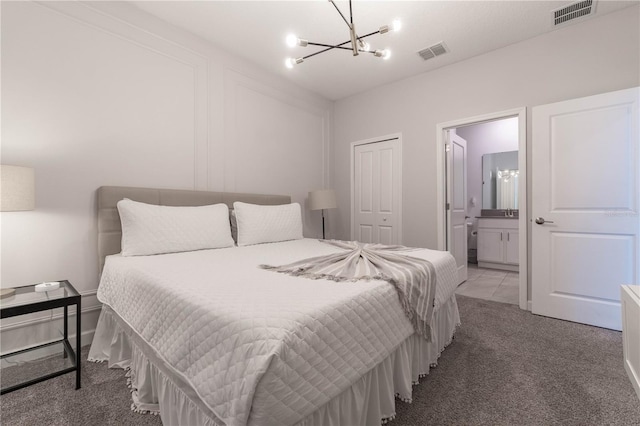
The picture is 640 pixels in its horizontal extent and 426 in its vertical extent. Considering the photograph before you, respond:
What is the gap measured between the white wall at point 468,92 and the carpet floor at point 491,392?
1.72 meters

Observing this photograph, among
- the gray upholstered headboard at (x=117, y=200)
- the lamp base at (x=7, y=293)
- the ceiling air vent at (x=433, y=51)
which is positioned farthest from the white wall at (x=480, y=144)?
the lamp base at (x=7, y=293)

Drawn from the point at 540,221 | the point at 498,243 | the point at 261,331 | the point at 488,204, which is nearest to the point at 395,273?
the point at 261,331

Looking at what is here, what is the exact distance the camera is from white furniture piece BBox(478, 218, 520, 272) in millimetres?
4656

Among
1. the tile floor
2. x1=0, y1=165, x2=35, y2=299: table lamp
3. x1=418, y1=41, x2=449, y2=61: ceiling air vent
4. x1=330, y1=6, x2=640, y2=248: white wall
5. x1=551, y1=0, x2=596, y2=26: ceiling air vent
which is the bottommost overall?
the tile floor

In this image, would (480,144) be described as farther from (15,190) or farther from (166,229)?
(15,190)

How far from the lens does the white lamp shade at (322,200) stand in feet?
12.8

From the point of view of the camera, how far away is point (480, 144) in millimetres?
5363

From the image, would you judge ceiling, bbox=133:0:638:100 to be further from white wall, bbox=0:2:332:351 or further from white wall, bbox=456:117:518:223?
white wall, bbox=456:117:518:223

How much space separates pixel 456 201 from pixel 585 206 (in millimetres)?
1406

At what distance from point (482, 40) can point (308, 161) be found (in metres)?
2.49

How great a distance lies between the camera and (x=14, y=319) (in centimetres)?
192

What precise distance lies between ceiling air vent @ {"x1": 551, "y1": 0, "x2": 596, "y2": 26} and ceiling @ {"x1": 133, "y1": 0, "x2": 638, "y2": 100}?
0.05 meters

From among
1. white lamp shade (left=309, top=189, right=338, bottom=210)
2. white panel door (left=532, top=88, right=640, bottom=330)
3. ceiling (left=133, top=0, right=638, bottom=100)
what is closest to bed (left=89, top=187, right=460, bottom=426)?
white panel door (left=532, top=88, right=640, bottom=330)

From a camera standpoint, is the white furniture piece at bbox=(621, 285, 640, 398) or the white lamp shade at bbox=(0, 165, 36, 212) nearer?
the white furniture piece at bbox=(621, 285, 640, 398)
